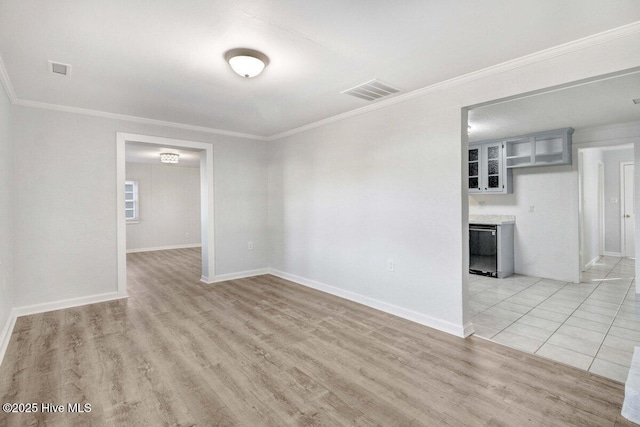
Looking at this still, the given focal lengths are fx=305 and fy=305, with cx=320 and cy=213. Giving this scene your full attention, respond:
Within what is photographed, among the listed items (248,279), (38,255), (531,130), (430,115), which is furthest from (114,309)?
(531,130)

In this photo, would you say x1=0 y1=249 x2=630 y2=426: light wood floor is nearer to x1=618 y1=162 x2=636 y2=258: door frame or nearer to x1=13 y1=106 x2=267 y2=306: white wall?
x1=13 y1=106 x2=267 y2=306: white wall

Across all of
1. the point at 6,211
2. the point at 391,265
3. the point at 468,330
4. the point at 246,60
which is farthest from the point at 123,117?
the point at 468,330

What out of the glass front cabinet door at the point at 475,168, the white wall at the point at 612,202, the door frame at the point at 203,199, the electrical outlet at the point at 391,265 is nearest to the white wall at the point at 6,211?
the door frame at the point at 203,199

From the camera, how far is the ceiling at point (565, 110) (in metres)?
3.10

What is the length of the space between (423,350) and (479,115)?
9.92 ft

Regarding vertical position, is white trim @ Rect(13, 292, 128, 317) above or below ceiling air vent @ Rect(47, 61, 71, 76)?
below

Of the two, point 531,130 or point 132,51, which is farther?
point 531,130

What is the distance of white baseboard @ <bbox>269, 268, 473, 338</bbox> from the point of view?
296 cm

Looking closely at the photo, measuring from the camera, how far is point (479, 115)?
156 inches

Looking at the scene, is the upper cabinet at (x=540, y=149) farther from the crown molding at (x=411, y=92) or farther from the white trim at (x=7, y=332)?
the white trim at (x=7, y=332)

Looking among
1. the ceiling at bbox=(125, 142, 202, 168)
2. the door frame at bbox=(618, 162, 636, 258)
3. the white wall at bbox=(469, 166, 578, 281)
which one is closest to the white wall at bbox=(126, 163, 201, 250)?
the ceiling at bbox=(125, 142, 202, 168)

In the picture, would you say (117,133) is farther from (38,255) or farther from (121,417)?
(121,417)

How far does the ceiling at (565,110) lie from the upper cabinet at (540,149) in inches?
5.8

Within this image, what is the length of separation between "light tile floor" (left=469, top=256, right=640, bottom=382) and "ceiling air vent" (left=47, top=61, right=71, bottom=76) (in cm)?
448
